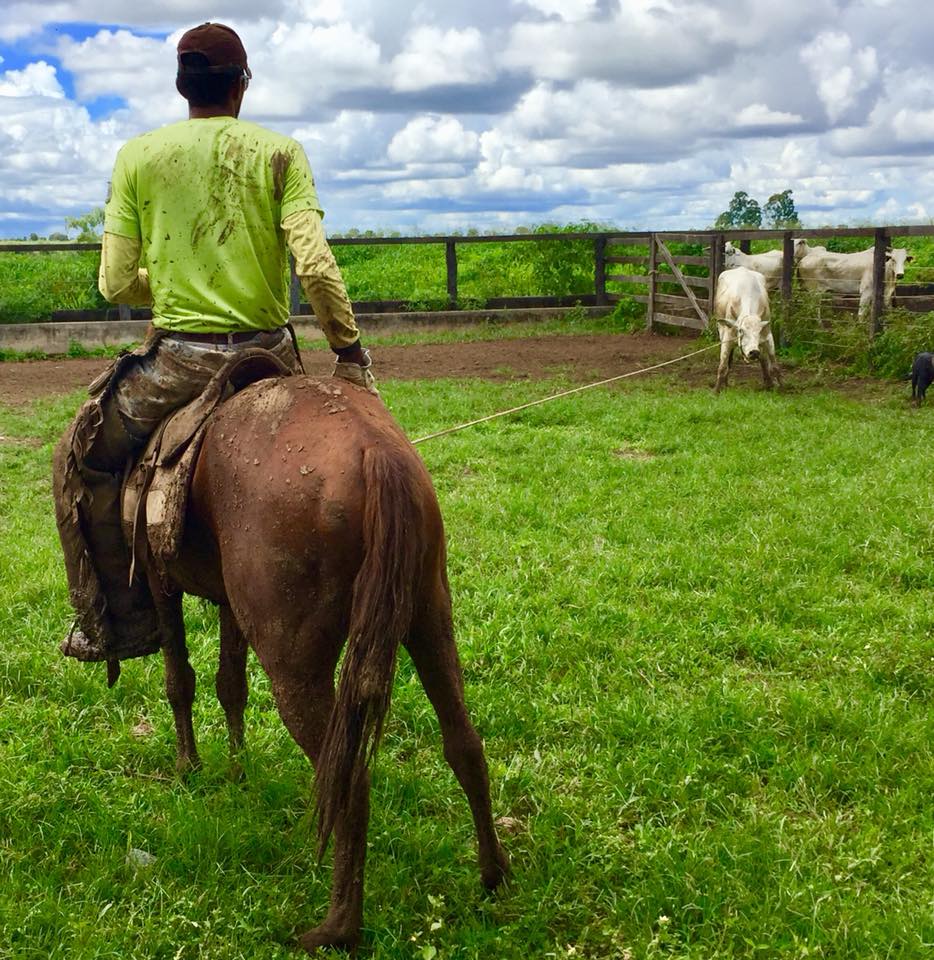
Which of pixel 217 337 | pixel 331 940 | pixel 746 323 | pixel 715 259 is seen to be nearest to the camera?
pixel 331 940

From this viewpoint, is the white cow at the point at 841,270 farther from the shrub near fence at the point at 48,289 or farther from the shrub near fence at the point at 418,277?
the shrub near fence at the point at 48,289

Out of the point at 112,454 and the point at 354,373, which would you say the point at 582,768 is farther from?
the point at 112,454

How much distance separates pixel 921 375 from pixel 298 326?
34.6 ft

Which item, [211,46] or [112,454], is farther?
[112,454]

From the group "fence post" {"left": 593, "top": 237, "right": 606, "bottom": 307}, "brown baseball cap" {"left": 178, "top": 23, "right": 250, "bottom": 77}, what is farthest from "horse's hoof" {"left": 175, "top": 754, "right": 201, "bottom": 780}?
"fence post" {"left": 593, "top": 237, "right": 606, "bottom": 307}

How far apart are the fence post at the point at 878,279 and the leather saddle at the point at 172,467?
11.5 metres

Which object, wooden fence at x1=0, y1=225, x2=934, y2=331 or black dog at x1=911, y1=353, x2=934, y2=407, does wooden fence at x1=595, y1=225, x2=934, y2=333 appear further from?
black dog at x1=911, y1=353, x2=934, y2=407

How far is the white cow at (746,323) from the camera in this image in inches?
472

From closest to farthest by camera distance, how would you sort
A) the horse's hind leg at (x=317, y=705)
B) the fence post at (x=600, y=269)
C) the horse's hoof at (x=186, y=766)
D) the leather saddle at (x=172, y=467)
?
the horse's hind leg at (x=317, y=705) < the leather saddle at (x=172, y=467) < the horse's hoof at (x=186, y=766) < the fence post at (x=600, y=269)

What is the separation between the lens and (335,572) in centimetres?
270

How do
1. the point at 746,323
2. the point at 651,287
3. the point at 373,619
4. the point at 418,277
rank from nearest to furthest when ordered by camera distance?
the point at 373,619, the point at 746,323, the point at 651,287, the point at 418,277

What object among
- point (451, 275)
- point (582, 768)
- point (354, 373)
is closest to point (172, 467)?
point (354, 373)

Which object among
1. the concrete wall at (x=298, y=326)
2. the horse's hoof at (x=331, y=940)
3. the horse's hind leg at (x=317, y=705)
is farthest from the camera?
the concrete wall at (x=298, y=326)

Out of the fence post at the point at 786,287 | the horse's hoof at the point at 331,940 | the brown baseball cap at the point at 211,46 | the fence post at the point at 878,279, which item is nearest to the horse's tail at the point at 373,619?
the horse's hoof at the point at 331,940
